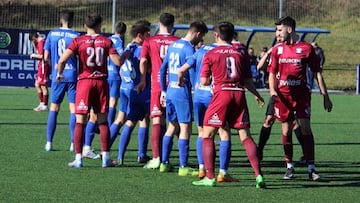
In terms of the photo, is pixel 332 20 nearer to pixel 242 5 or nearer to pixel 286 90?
pixel 242 5

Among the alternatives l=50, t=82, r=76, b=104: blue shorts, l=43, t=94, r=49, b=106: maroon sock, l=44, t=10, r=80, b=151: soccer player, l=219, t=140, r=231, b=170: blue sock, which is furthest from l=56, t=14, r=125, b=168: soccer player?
l=43, t=94, r=49, b=106: maroon sock

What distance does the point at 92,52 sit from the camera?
514 inches

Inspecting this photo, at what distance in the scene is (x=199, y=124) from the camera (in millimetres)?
12625

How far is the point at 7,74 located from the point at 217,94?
23141 mm

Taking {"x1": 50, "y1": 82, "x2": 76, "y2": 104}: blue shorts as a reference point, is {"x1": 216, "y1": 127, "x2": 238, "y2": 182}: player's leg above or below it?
below

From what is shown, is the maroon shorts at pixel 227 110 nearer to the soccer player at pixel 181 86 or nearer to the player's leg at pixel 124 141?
the soccer player at pixel 181 86

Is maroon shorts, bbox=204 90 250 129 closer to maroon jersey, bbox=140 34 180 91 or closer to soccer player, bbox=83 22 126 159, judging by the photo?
maroon jersey, bbox=140 34 180 91

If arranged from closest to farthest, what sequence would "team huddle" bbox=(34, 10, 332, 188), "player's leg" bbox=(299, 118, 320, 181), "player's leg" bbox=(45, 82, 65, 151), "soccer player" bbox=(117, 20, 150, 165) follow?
1. "team huddle" bbox=(34, 10, 332, 188)
2. "player's leg" bbox=(299, 118, 320, 181)
3. "soccer player" bbox=(117, 20, 150, 165)
4. "player's leg" bbox=(45, 82, 65, 151)

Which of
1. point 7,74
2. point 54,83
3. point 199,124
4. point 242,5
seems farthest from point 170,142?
point 242,5

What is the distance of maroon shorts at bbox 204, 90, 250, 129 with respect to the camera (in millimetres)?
11414

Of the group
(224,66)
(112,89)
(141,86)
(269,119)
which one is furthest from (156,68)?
(112,89)

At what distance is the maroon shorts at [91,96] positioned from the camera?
43.1ft

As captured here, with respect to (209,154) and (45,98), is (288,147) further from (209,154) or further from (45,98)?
(45,98)

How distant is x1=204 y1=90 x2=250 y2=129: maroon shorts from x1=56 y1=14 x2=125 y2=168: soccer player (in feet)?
6.95
